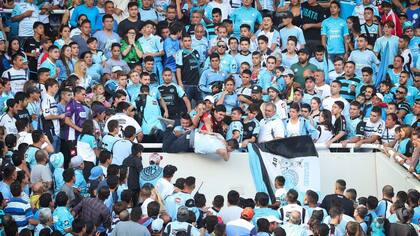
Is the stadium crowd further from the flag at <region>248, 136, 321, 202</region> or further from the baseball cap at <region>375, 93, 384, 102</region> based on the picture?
the flag at <region>248, 136, 321, 202</region>

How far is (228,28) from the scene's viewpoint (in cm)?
2708

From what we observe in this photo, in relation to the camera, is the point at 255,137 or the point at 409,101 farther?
the point at 409,101

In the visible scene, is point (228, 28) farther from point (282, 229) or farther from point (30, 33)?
point (282, 229)

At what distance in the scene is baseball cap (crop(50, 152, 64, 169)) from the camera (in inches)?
853

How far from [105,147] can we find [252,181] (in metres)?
2.72

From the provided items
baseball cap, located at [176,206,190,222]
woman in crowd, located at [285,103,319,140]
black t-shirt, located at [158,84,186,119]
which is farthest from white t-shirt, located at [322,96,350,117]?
baseball cap, located at [176,206,190,222]

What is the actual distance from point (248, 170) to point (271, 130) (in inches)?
30.4

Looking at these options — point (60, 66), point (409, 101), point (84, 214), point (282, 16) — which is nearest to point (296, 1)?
point (282, 16)

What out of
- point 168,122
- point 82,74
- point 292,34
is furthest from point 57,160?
point 292,34

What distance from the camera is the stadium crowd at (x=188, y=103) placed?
804 inches

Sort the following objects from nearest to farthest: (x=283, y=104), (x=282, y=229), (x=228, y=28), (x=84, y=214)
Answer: (x=282, y=229), (x=84, y=214), (x=283, y=104), (x=228, y=28)

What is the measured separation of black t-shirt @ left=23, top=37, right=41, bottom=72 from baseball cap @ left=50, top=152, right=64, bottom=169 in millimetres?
4725

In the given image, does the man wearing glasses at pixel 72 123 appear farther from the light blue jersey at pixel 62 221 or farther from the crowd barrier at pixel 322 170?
the light blue jersey at pixel 62 221

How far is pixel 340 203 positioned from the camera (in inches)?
837
